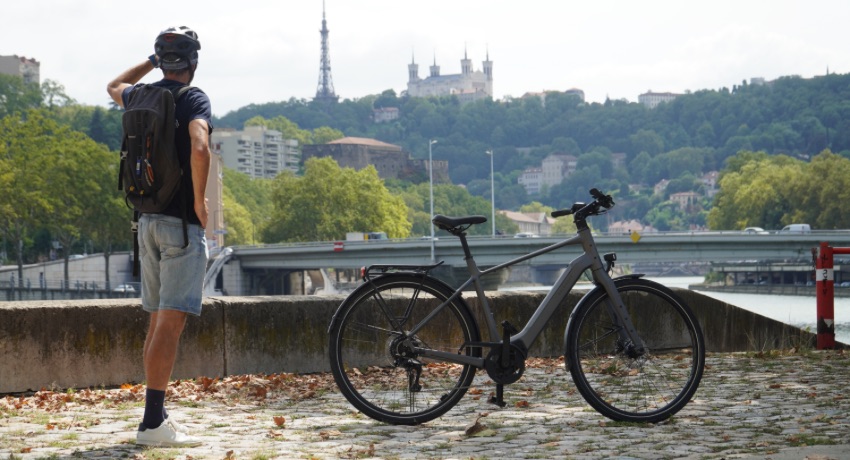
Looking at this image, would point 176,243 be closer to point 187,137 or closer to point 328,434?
point 187,137

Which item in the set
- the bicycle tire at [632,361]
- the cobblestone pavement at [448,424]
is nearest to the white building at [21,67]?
the cobblestone pavement at [448,424]

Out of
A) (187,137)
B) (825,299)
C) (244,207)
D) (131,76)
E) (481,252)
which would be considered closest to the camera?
(187,137)

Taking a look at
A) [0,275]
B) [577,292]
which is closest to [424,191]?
[0,275]

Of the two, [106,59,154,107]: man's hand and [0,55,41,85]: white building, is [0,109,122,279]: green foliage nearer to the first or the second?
[106,59,154,107]: man's hand

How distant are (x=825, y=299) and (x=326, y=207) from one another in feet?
272

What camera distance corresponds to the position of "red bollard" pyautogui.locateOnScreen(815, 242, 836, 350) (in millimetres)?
9297

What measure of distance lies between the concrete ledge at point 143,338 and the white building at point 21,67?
136 metres

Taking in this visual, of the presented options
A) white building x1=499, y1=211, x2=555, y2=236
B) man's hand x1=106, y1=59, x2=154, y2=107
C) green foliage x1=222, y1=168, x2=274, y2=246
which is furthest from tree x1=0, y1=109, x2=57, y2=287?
white building x1=499, y1=211, x2=555, y2=236

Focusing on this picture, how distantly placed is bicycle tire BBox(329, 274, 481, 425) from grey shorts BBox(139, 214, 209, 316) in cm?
70

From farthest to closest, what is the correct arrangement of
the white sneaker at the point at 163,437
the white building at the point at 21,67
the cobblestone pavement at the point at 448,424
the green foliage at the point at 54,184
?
the white building at the point at 21,67
the green foliage at the point at 54,184
the white sneaker at the point at 163,437
the cobblestone pavement at the point at 448,424

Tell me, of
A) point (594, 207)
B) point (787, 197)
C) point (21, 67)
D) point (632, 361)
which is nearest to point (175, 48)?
point (594, 207)

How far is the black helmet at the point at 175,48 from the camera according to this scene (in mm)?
5109

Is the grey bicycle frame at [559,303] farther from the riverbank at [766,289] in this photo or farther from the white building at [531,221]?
the white building at [531,221]

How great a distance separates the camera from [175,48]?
5129 millimetres
